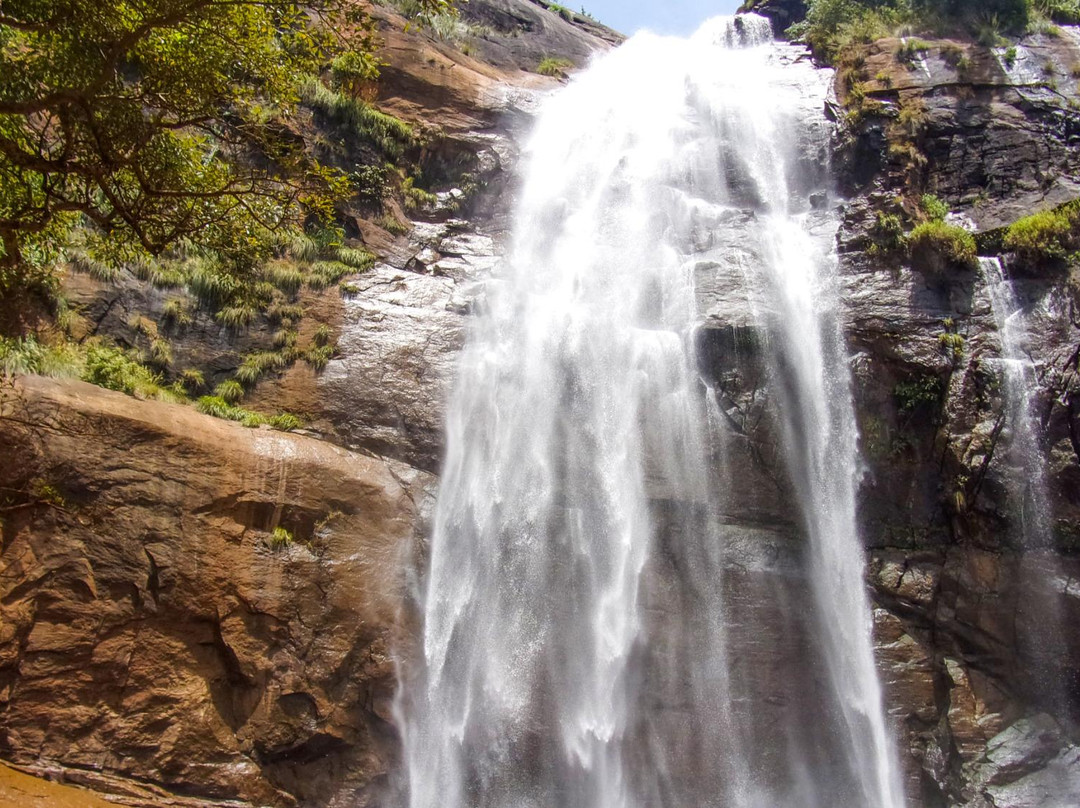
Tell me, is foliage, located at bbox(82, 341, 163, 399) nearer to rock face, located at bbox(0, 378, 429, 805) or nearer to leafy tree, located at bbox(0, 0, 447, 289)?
rock face, located at bbox(0, 378, 429, 805)

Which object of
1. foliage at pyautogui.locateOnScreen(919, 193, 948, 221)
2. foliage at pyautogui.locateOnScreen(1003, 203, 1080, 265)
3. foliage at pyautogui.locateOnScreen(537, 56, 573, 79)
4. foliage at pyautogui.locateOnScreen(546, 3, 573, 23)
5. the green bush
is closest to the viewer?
foliage at pyautogui.locateOnScreen(1003, 203, 1080, 265)

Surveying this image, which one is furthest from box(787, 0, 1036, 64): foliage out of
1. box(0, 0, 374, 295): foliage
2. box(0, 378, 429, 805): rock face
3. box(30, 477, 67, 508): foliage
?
box(30, 477, 67, 508): foliage

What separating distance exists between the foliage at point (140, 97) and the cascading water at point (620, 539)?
6620 mm

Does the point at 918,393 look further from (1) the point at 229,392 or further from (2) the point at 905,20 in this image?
(2) the point at 905,20

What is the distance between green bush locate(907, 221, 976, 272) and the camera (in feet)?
51.8

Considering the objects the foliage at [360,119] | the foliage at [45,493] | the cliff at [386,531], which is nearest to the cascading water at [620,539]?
the cliff at [386,531]

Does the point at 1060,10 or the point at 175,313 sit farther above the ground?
the point at 1060,10

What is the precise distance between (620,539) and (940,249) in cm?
919

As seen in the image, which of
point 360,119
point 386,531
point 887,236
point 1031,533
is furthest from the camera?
point 360,119

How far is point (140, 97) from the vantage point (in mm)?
8016

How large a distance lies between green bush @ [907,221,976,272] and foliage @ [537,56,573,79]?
1508cm

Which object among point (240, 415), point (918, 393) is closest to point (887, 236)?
point (918, 393)

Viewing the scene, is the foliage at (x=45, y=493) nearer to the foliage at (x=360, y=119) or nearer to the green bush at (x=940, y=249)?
the foliage at (x=360, y=119)

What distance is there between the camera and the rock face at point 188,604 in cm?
972
